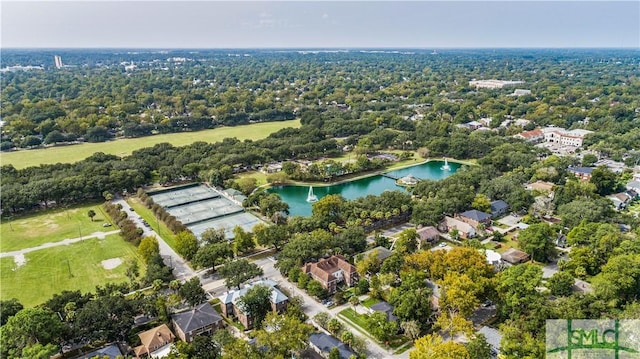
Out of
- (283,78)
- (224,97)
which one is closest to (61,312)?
(224,97)

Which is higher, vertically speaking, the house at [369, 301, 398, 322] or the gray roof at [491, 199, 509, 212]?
the gray roof at [491, 199, 509, 212]

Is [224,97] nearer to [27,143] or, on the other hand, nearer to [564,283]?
[27,143]

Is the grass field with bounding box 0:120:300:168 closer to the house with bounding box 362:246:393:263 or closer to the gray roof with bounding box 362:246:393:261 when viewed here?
the gray roof with bounding box 362:246:393:261

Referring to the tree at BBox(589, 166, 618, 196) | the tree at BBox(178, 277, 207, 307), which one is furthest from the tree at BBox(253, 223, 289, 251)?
the tree at BBox(589, 166, 618, 196)

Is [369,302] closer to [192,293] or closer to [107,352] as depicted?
[192,293]

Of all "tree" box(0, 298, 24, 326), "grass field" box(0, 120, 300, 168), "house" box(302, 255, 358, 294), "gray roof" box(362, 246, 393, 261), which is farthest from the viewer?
"grass field" box(0, 120, 300, 168)

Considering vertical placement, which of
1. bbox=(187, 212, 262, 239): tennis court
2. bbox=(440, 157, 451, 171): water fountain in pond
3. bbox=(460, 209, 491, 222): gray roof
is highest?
bbox=(460, 209, 491, 222): gray roof
